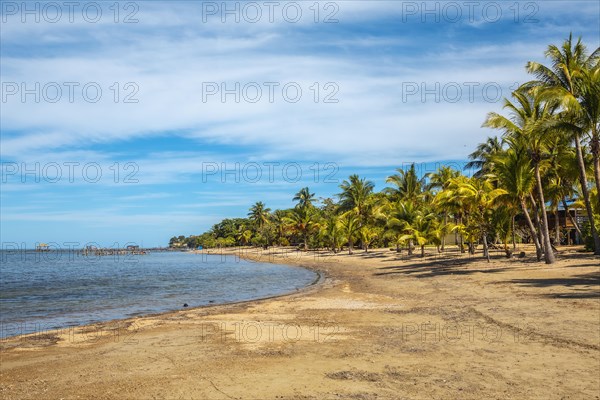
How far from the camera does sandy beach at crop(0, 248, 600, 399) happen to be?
7.05m

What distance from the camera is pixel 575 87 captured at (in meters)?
22.6

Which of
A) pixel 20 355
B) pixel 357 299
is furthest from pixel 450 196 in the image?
pixel 20 355

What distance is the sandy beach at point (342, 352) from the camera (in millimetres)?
7055

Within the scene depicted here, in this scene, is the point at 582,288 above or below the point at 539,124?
below

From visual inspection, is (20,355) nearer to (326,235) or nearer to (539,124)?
(539,124)

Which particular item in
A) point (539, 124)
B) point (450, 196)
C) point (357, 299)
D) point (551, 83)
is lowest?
point (357, 299)

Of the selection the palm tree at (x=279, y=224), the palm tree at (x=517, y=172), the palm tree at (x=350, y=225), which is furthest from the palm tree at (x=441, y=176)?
the palm tree at (x=279, y=224)

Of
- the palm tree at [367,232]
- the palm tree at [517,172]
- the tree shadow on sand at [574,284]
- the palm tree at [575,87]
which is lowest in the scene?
the tree shadow on sand at [574,284]

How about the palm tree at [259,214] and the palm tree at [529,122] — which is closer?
the palm tree at [529,122]

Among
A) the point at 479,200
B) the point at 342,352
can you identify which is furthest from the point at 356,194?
the point at 342,352

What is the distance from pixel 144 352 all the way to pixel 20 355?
127 inches

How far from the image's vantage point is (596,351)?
818 cm

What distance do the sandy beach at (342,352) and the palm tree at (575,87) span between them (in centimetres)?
→ 854

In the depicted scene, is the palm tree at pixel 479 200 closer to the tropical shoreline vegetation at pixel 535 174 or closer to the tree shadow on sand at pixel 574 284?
the tropical shoreline vegetation at pixel 535 174
